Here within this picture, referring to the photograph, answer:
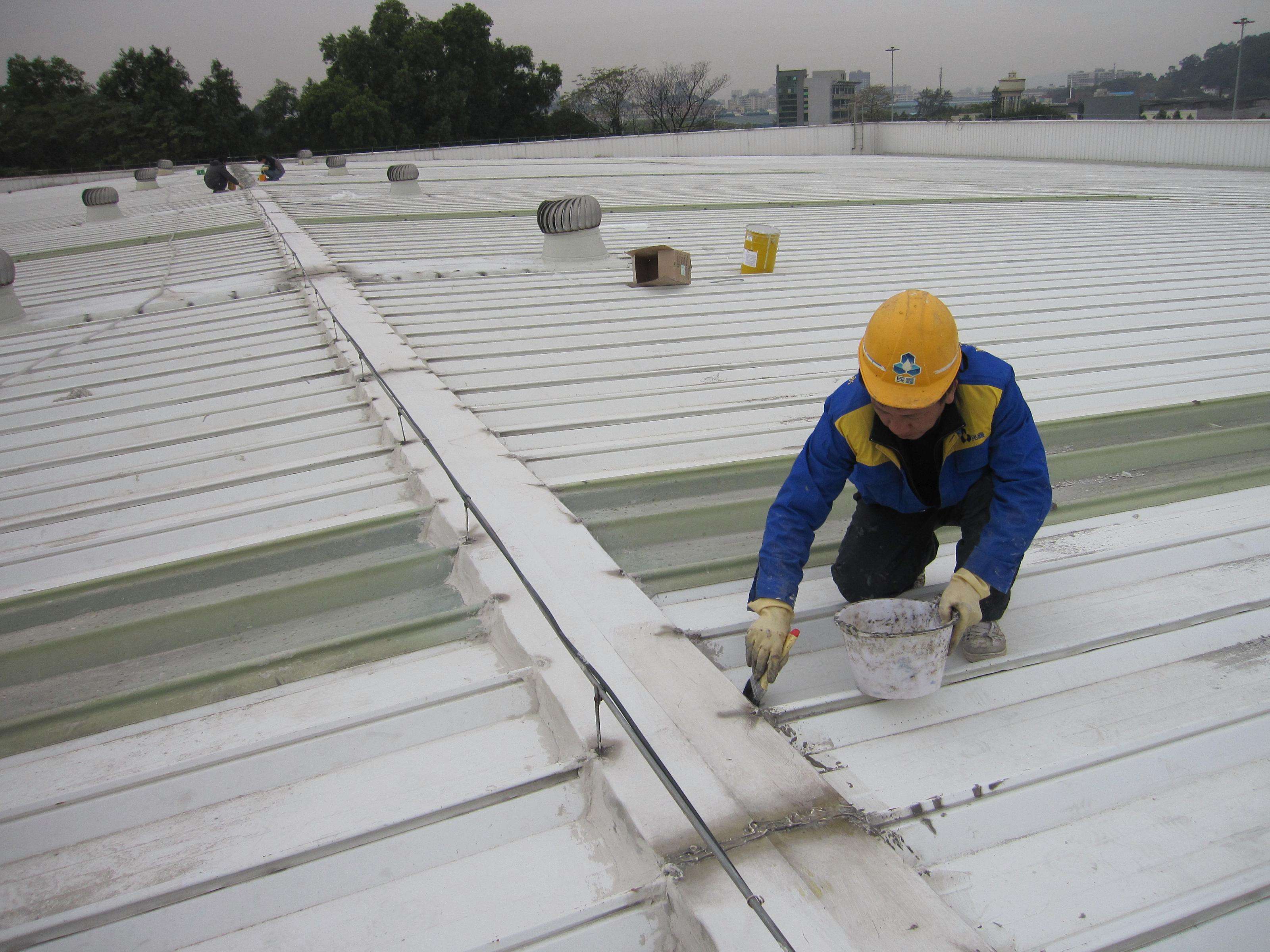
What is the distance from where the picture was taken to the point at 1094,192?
10.6 m

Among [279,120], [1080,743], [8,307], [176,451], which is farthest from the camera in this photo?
[279,120]

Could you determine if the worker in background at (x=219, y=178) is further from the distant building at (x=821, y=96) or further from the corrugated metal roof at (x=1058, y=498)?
the distant building at (x=821, y=96)

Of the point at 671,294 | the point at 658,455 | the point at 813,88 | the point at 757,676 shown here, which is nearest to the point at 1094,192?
the point at 671,294

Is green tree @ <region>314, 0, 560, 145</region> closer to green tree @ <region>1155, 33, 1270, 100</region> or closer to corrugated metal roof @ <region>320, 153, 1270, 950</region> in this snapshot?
green tree @ <region>1155, 33, 1270, 100</region>

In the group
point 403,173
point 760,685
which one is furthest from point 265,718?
point 403,173

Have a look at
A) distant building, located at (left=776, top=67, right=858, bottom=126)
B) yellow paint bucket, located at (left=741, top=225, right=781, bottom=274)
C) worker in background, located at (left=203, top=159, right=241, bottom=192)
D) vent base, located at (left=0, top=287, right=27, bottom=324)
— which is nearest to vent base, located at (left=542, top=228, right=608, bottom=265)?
yellow paint bucket, located at (left=741, top=225, right=781, bottom=274)

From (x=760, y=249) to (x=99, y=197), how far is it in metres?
10.3

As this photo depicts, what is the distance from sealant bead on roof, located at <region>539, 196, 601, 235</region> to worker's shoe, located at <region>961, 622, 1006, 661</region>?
4565mm

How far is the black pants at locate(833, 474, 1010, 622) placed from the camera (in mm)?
2035

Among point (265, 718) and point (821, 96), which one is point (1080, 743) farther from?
point (821, 96)

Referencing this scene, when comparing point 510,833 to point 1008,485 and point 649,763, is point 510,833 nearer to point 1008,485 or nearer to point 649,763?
point 649,763

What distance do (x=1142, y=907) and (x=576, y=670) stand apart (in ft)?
3.53

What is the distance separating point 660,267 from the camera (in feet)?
16.9

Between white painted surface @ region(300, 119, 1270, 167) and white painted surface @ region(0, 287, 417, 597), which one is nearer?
white painted surface @ region(0, 287, 417, 597)
